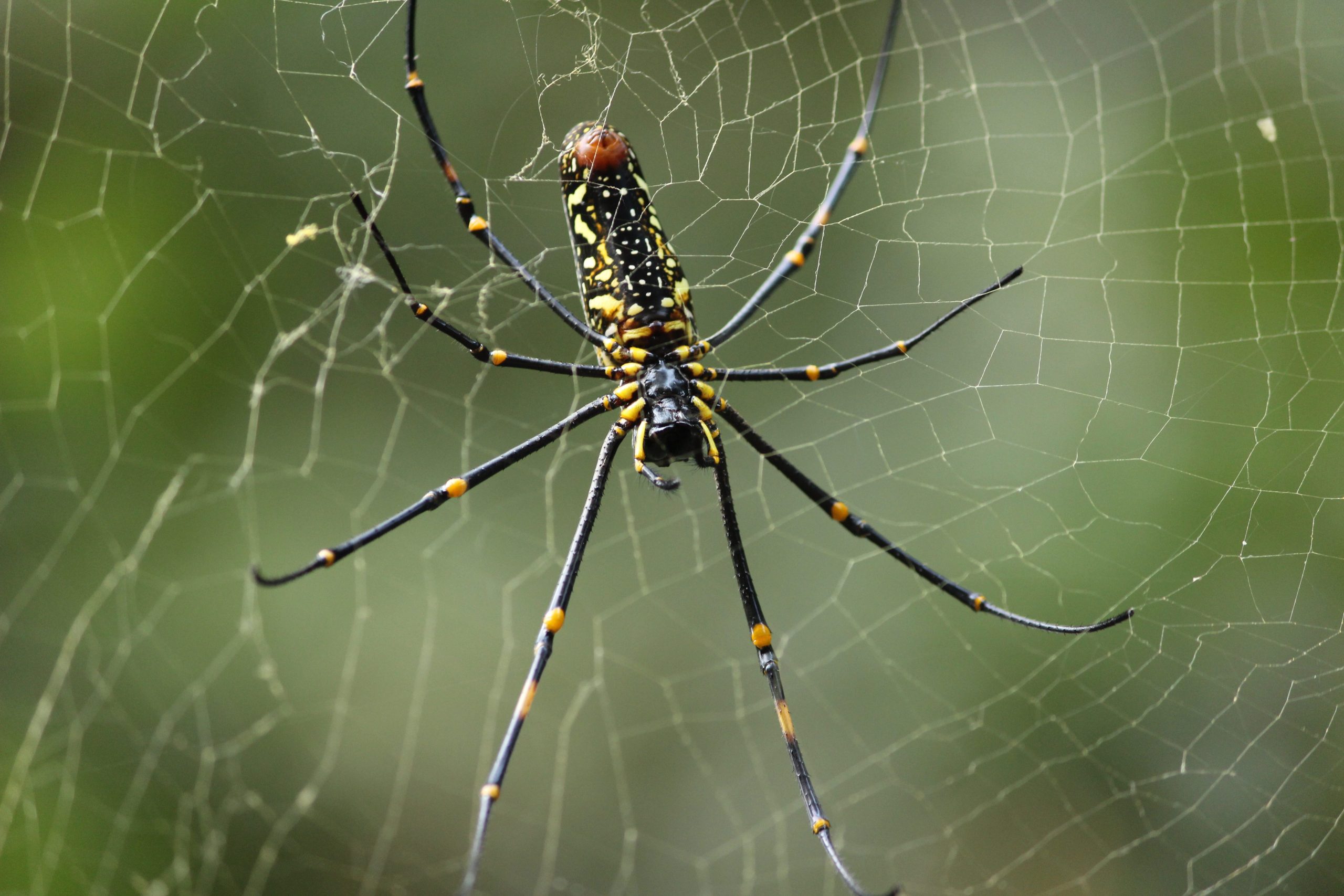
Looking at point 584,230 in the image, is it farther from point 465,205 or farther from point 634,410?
point 634,410

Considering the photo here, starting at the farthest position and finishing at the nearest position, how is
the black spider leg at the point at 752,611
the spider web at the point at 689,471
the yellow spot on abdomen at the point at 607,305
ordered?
the spider web at the point at 689,471 → the black spider leg at the point at 752,611 → the yellow spot on abdomen at the point at 607,305

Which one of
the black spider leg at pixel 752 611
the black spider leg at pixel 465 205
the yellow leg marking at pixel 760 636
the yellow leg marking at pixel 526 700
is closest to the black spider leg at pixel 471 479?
the black spider leg at pixel 465 205

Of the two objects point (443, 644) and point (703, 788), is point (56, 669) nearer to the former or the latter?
point (443, 644)

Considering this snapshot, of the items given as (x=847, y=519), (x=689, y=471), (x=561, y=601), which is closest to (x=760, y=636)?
(x=847, y=519)

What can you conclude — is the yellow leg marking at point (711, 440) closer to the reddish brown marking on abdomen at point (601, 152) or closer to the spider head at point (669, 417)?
the spider head at point (669, 417)

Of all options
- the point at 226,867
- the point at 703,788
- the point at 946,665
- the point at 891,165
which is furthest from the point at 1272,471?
the point at 226,867

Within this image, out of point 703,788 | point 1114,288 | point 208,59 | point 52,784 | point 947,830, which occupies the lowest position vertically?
point 947,830
